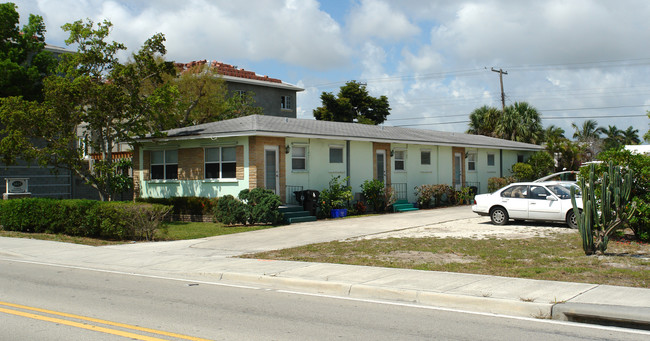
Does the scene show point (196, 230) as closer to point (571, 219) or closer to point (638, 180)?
point (571, 219)

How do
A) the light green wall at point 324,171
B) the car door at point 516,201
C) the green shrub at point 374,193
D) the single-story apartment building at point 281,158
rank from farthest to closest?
the green shrub at point 374,193 < the light green wall at point 324,171 < the single-story apartment building at point 281,158 < the car door at point 516,201

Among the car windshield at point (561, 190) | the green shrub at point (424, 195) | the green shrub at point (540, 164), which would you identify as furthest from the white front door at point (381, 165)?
the green shrub at point (540, 164)

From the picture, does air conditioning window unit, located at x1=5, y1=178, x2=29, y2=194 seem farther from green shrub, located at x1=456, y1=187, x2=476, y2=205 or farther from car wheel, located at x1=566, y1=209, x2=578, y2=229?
car wheel, located at x1=566, y1=209, x2=578, y2=229

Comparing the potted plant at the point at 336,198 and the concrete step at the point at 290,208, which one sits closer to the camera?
Answer: the concrete step at the point at 290,208

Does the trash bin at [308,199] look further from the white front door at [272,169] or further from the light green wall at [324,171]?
the white front door at [272,169]

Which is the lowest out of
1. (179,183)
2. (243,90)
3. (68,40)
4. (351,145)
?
(179,183)

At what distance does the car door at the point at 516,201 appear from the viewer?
18469mm

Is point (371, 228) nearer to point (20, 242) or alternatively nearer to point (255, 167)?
point (255, 167)

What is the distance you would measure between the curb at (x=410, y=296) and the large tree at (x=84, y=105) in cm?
1246

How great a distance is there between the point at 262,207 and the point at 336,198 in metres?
4.15

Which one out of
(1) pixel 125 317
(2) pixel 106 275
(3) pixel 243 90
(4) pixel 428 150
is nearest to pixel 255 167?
(2) pixel 106 275

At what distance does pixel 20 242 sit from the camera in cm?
1756

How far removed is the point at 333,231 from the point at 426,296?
9.55 m

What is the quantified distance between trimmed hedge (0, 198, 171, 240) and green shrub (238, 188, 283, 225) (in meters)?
3.40
